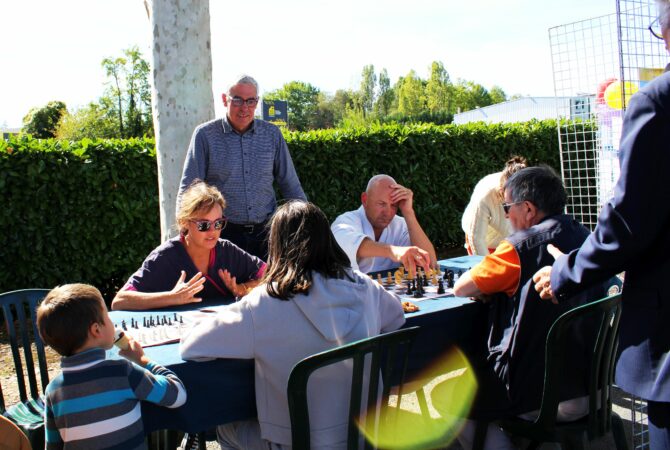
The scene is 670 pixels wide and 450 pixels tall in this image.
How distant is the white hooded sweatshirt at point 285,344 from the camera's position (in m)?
2.20

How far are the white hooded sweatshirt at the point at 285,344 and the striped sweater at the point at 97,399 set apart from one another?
0.24 m

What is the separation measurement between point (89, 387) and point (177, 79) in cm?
365

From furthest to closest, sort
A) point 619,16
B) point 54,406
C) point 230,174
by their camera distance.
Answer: point 619,16
point 230,174
point 54,406

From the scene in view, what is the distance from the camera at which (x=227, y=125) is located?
4324 mm

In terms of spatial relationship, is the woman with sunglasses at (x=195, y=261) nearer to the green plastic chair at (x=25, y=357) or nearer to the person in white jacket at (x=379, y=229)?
the green plastic chair at (x=25, y=357)

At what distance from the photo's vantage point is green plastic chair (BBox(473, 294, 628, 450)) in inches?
103

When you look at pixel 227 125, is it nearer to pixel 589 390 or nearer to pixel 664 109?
pixel 589 390

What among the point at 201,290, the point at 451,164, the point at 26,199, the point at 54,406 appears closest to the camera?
the point at 54,406

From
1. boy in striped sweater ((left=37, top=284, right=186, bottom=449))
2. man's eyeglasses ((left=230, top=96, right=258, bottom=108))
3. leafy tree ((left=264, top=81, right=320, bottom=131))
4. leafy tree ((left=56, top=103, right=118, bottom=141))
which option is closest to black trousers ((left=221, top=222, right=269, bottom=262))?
man's eyeglasses ((left=230, top=96, right=258, bottom=108))

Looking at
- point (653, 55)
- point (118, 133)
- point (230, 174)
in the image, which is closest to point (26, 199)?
point (230, 174)

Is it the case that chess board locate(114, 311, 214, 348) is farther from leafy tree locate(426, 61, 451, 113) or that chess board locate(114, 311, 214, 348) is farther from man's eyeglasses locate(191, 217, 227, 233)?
leafy tree locate(426, 61, 451, 113)

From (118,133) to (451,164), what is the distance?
47326mm

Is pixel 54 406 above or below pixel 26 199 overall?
below

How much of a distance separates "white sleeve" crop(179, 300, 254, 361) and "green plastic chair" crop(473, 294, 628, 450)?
124 cm
